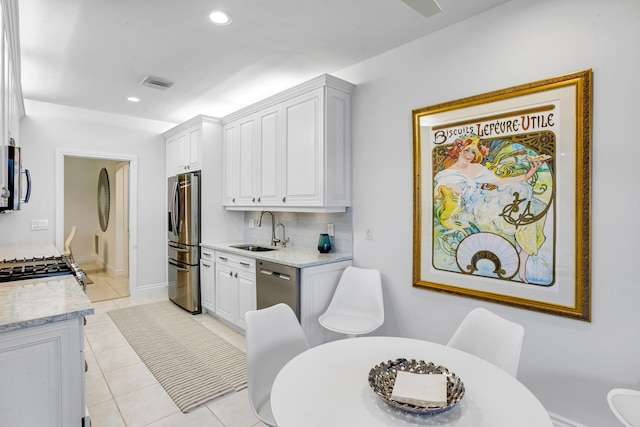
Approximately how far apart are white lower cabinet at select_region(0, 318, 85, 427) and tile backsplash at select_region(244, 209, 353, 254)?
7.18 feet

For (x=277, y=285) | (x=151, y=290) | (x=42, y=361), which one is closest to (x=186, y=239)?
(x=151, y=290)

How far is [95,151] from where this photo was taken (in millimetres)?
4527

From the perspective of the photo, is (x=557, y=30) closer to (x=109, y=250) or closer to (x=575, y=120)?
(x=575, y=120)

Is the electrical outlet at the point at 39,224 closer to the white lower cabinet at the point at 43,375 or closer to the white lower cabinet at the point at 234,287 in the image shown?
the white lower cabinet at the point at 234,287

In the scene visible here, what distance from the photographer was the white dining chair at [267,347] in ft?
5.29

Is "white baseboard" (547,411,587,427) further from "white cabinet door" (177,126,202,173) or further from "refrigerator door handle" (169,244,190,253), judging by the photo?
"white cabinet door" (177,126,202,173)

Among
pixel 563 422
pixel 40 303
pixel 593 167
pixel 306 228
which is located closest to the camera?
pixel 40 303

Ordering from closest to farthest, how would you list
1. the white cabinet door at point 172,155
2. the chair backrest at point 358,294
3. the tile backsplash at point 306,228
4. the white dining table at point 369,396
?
the white dining table at point 369,396, the chair backrest at point 358,294, the tile backsplash at point 306,228, the white cabinet door at point 172,155

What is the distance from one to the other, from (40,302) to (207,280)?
8.24 feet

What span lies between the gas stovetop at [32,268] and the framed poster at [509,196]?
8.34 feet

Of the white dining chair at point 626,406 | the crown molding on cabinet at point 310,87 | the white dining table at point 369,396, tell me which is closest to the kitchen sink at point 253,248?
the crown molding on cabinet at point 310,87

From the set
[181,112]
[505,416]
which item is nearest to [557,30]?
[505,416]

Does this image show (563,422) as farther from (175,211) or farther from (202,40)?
(175,211)

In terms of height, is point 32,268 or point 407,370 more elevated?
point 32,268
